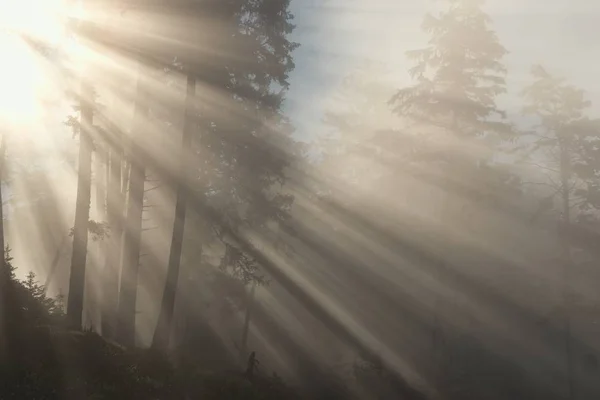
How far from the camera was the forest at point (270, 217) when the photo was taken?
1505 cm

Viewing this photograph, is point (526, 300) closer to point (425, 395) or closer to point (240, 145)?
point (425, 395)

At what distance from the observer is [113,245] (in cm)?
2341

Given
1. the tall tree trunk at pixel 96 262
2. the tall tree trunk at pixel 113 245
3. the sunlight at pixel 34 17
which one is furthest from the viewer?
the tall tree trunk at pixel 96 262

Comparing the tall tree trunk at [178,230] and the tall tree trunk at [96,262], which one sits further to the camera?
the tall tree trunk at [96,262]

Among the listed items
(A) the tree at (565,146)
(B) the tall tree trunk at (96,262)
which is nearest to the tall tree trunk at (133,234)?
(B) the tall tree trunk at (96,262)

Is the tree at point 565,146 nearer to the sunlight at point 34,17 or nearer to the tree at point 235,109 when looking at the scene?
the tree at point 235,109

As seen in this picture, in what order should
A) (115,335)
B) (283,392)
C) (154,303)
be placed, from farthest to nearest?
(154,303) < (115,335) < (283,392)

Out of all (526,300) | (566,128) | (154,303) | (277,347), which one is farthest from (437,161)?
(154,303)

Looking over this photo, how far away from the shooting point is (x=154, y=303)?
2762 cm

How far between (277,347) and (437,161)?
49.9ft

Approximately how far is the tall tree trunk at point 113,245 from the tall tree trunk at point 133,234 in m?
1.76

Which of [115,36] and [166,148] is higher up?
Result: [115,36]

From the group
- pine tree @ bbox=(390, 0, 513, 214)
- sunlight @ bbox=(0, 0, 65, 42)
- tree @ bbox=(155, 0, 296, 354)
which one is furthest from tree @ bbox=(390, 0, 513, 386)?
sunlight @ bbox=(0, 0, 65, 42)

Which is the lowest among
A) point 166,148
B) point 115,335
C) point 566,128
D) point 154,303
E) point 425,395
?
point 154,303
